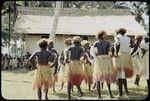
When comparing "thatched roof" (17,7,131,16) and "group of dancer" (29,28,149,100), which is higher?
"thatched roof" (17,7,131,16)

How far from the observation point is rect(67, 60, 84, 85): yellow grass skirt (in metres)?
9.98

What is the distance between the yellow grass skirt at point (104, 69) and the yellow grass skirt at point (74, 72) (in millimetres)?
419

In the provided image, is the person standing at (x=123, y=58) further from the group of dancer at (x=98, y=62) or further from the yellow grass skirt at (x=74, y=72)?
the yellow grass skirt at (x=74, y=72)

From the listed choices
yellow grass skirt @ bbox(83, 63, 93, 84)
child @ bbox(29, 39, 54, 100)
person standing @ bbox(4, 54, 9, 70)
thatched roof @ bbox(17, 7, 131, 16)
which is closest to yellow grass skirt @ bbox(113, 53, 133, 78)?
yellow grass skirt @ bbox(83, 63, 93, 84)

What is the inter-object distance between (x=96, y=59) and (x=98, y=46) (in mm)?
334

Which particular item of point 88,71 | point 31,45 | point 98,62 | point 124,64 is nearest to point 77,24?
point 31,45

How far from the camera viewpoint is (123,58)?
10.3 meters

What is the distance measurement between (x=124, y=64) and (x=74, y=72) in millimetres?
1242

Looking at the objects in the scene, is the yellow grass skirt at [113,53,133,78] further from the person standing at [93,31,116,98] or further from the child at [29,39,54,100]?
the child at [29,39,54,100]

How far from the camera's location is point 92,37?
24.1 meters

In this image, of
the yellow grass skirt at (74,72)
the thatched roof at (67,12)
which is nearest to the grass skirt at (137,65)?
the yellow grass skirt at (74,72)

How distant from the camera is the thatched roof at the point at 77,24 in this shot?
2489cm

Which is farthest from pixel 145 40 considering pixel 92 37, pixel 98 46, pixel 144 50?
pixel 92 37

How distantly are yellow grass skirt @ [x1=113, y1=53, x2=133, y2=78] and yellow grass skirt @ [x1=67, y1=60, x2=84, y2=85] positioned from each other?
856mm
